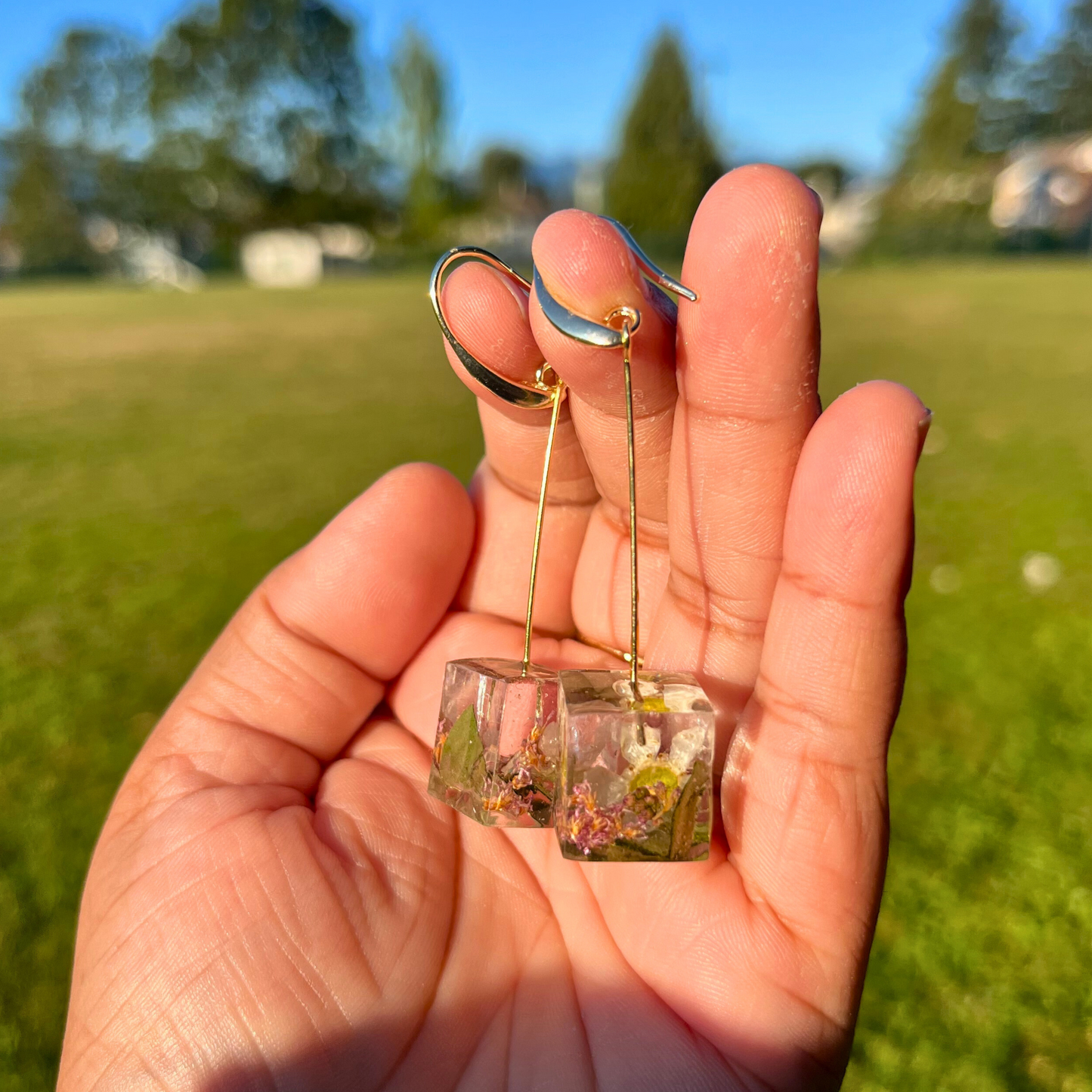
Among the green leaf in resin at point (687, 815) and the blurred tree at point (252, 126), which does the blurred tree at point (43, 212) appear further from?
the green leaf in resin at point (687, 815)

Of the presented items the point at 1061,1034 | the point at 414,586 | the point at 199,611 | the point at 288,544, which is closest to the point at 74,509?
the point at 288,544

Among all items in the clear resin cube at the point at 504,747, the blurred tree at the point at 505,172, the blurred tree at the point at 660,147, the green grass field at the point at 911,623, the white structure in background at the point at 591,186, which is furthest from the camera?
the blurred tree at the point at 505,172

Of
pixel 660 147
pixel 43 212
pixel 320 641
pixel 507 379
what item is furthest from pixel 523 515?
pixel 43 212

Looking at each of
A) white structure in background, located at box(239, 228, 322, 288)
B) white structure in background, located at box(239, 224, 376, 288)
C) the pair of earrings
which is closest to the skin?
the pair of earrings

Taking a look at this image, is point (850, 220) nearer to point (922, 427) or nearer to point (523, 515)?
point (523, 515)

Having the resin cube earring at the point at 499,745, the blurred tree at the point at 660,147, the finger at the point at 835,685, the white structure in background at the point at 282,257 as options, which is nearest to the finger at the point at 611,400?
the finger at the point at 835,685

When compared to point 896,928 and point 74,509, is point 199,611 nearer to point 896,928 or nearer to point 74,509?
point 74,509
